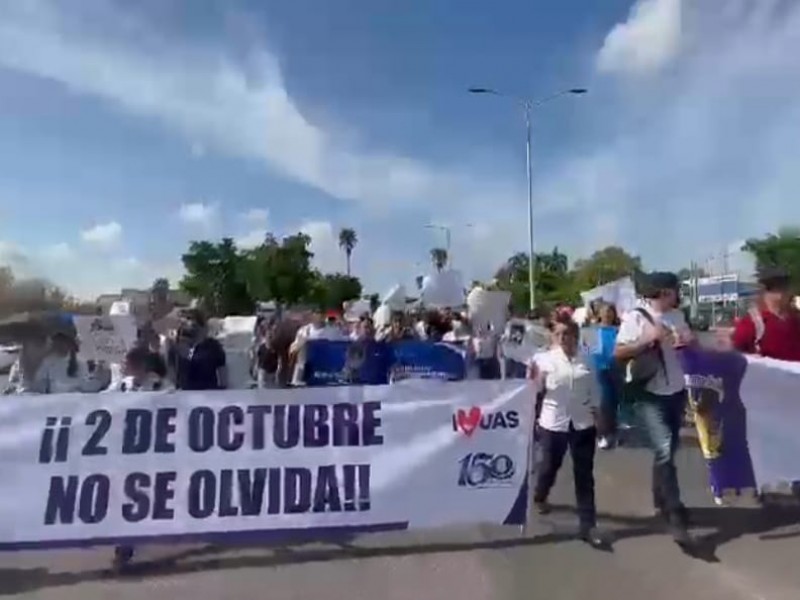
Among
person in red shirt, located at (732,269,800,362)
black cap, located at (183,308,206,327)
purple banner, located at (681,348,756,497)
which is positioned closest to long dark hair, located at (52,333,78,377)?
black cap, located at (183,308,206,327)

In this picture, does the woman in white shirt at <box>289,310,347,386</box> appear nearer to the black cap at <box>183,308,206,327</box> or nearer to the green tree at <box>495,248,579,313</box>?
the black cap at <box>183,308,206,327</box>

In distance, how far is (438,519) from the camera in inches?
261

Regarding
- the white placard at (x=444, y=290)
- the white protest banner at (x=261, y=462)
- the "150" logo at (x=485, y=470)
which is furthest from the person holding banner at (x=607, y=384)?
the white placard at (x=444, y=290)

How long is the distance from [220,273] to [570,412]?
240 ft

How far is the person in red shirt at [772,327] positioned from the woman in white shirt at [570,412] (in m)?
1.55

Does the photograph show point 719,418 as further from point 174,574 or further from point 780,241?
point 780,241

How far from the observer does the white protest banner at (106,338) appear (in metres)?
15.8

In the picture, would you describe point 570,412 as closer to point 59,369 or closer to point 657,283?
point 657,283

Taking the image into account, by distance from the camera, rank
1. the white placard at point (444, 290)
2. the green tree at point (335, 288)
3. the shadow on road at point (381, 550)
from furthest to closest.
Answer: the green tree at point (335, 288), the white placard at point (444, 290), the shadow on road at point (381, 550)

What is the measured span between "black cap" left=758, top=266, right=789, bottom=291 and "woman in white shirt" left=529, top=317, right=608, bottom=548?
5.27 ft

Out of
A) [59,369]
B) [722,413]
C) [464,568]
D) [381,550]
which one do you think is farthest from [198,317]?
[722,413]

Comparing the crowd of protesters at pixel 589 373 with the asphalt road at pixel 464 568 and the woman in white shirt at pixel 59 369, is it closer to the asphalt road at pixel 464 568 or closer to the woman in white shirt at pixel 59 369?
the woman in white shirt at pixel 59 369

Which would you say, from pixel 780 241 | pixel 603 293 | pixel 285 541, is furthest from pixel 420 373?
pixel 780 241

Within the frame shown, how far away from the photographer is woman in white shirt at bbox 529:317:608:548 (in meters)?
6.79
